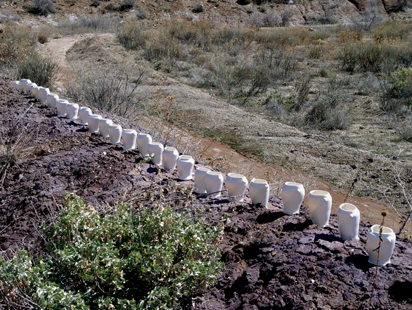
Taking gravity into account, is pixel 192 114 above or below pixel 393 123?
below

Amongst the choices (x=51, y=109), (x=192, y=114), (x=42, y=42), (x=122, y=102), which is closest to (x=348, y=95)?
(x=192, y=114)

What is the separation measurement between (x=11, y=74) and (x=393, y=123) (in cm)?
819

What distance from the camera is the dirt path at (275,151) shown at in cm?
604

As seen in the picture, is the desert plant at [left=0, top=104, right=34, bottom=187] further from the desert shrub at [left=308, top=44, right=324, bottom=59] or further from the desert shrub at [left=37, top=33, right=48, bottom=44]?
the desert shrub at [left=37, top=33, right=48, bottom=44]

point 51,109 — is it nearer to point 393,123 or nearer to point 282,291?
point 282,291

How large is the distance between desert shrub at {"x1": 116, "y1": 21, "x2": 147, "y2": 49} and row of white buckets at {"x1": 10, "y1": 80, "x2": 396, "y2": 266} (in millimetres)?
12864

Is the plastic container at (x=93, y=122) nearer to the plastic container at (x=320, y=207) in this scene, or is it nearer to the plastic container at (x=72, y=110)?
the plastic container at (x=72, y=110)

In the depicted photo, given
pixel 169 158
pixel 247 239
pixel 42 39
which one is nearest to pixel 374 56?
pixel 169 158

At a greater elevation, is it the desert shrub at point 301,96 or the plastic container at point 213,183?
the plastic container at point 213,183

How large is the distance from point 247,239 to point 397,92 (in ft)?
30.4

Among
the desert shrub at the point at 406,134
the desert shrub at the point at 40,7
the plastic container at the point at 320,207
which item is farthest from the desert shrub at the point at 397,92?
the desert shrub at the point at 40,7

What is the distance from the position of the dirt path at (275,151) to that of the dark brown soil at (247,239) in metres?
1.30

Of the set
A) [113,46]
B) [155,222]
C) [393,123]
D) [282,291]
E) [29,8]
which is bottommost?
[29,8]

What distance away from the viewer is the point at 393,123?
30.2 feet
